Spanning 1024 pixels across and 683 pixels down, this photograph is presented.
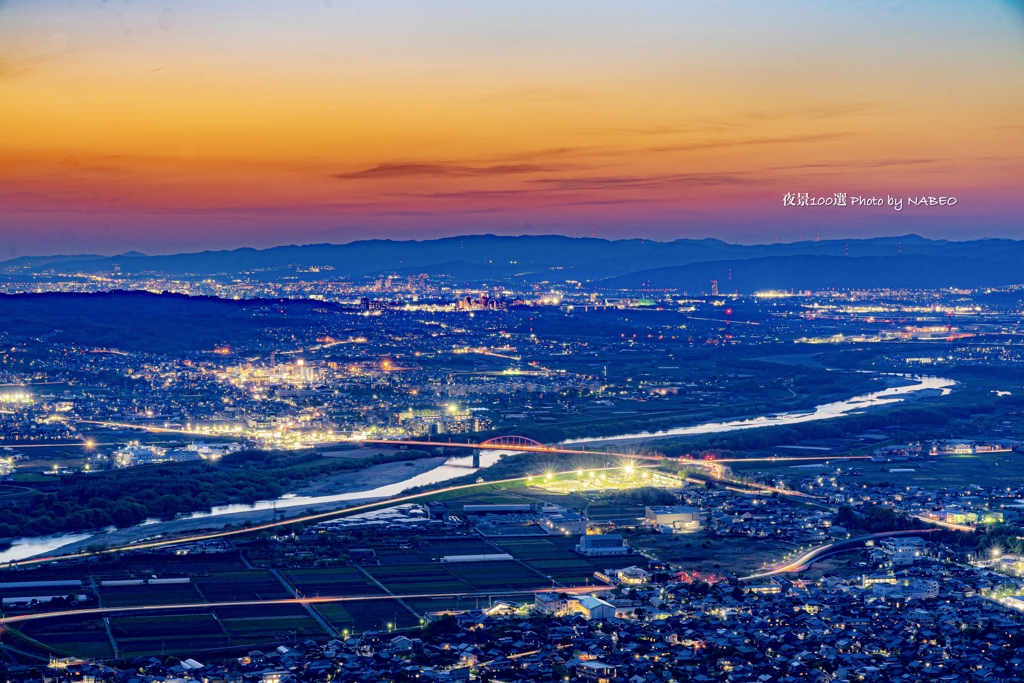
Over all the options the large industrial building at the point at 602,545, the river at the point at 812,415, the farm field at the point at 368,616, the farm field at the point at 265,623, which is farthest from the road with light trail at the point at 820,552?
the river at the point at 812,415

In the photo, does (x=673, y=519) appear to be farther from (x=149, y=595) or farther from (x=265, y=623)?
(x=149, y=595)

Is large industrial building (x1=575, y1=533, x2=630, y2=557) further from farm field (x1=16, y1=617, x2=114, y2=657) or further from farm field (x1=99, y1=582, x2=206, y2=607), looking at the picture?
farm field (x1=16, y1=617, x2=114, y2=657)

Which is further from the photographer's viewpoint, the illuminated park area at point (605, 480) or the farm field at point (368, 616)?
the illuminated park area at point (605, 480)

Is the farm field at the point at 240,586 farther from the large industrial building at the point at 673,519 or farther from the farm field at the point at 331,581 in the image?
the large industrial building at the point at 673,519

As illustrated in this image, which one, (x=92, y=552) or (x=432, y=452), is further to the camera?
(x=432, y=452)

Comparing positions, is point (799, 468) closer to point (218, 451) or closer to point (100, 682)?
point (218, 451)

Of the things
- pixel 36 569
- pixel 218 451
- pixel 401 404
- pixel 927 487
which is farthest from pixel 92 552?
pixel 401 404
